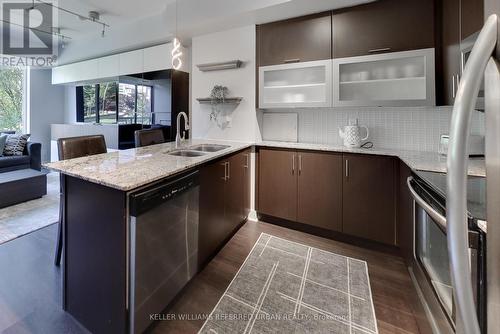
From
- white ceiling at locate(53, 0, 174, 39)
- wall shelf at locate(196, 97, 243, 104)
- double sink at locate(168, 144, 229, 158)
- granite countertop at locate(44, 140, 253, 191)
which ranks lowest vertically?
granite countertop at locate(44, 140, 253, 191)

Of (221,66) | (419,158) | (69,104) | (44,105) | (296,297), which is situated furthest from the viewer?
(69,104)

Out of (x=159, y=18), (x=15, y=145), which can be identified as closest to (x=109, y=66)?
(x=159, y=18)

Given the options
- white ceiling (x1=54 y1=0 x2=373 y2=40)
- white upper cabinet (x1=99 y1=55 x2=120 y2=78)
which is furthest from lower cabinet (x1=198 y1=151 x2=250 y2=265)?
white upper cabinet (x1=99 y1=55 x2=120 y2=78)

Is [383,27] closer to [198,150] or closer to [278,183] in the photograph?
[278,183]

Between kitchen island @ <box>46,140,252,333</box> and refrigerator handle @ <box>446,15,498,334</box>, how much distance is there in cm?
115

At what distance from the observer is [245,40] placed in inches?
117

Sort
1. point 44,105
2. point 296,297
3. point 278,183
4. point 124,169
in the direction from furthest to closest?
point 44,105
point 278,183
point 296,297
point 124,169

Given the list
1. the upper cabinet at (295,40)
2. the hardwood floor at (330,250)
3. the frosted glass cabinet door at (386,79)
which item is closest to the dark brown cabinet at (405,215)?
the hardwood floor at (330,250)

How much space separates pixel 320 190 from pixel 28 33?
605 cm

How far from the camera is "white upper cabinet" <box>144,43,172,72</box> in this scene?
3.60 metres

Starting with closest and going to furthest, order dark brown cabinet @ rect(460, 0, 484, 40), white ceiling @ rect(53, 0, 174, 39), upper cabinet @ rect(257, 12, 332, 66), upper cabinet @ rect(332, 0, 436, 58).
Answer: dark brown cabinet @ rect(460, 0, 484, 40), upper cabinet @ rect(332, 0, 436, 58), upper cabinet @ rect(257, 12, 332, 66), white ceiling @ rect(53, 0, 174, 39)

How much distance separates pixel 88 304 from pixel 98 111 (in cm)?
508

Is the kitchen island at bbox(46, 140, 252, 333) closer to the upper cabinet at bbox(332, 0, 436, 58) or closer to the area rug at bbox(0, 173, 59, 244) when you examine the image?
the area rug at bbox(0, 173, 59, 244)

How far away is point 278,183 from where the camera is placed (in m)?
2.78
